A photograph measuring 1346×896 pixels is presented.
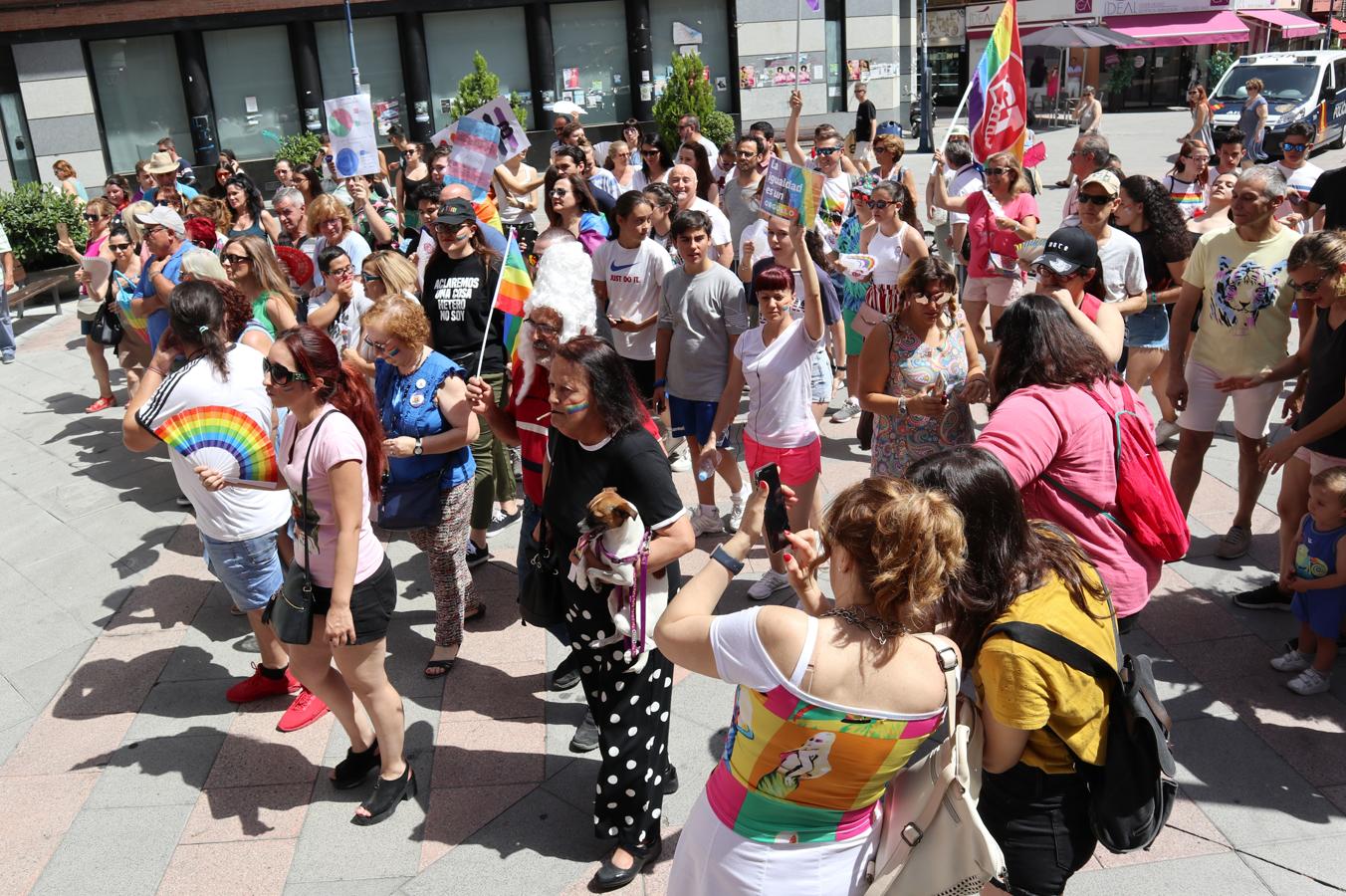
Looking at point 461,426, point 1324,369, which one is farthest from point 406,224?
point 1324,369

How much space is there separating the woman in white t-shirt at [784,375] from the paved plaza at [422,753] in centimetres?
85

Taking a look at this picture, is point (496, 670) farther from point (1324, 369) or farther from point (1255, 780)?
point (1324, 369)

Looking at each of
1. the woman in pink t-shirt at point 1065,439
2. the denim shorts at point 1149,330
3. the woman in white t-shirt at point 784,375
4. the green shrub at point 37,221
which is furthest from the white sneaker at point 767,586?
the green shrub at point 37,221

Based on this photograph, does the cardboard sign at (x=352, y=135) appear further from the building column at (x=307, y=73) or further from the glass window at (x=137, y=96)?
the glass window at (x=137, y=96)

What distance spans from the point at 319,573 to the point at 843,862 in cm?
233

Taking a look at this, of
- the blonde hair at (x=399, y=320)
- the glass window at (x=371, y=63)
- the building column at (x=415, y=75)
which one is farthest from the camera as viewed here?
the glass window at (x=371, y=63)

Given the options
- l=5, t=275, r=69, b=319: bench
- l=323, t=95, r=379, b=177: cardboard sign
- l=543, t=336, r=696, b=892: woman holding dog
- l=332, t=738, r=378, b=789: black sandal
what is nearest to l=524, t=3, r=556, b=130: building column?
l=5, t=275, r=69, b=319: bench

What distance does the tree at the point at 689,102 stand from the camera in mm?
22527

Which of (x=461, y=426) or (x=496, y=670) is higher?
(x=461, y=426)

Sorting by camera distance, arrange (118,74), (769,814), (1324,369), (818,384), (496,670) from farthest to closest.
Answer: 1. (118,74)
2. (818,384)
3. (496,670)
4. (1324,369)
5. (769,814)

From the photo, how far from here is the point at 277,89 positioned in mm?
24859

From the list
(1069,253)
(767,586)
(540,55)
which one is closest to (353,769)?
(767,586)

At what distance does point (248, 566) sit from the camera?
5.12m

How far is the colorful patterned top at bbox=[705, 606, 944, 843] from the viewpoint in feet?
7.72
